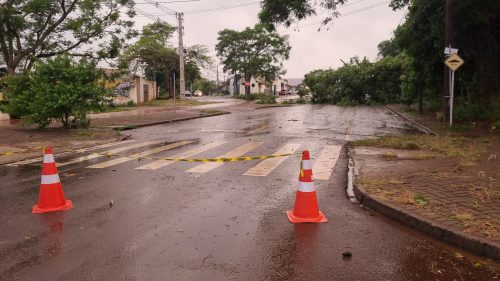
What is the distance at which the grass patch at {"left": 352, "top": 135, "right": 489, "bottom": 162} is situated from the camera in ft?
32.7

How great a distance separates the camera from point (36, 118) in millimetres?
15602

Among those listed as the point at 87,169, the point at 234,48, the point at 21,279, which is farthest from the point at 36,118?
the point at 234,48

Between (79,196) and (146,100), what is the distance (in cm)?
3975

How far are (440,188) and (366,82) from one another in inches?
1494

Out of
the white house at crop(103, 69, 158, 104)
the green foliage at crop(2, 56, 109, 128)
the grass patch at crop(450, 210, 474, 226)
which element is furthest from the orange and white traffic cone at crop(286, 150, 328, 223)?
the white house at crop(103, 69, 158, 104)

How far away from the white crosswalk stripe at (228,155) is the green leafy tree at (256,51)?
151 ft

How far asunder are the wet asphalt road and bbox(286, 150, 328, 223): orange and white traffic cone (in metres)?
0.15

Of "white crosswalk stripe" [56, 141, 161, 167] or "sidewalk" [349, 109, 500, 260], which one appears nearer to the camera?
"sidewalk" [349, 109, 500, 260]

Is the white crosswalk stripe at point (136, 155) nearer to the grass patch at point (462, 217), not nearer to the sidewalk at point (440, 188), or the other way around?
the sidewalk at point (440, 188)

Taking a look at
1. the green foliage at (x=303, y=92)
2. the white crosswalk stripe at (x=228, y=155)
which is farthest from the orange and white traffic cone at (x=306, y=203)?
the green foliage at (x=303, y=92)

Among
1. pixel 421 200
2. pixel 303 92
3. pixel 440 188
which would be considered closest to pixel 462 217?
pixel 421 200

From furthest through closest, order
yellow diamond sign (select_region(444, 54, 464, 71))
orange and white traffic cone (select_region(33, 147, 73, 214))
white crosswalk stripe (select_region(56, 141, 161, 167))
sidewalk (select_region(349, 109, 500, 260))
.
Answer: yellow diamond sign (select_region(444, 54, 464, 71))
white crosswalk stripe (select_region(56, 141, 161, 167))
orange and white traffic cone (select_region(33, 147, 73, 214))
sidewalk (select_region(349, 109, 500, 260))

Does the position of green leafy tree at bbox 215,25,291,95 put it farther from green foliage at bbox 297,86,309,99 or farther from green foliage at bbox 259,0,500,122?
green foliage at bbox 259,0,500,122

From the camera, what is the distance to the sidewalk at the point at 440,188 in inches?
185
